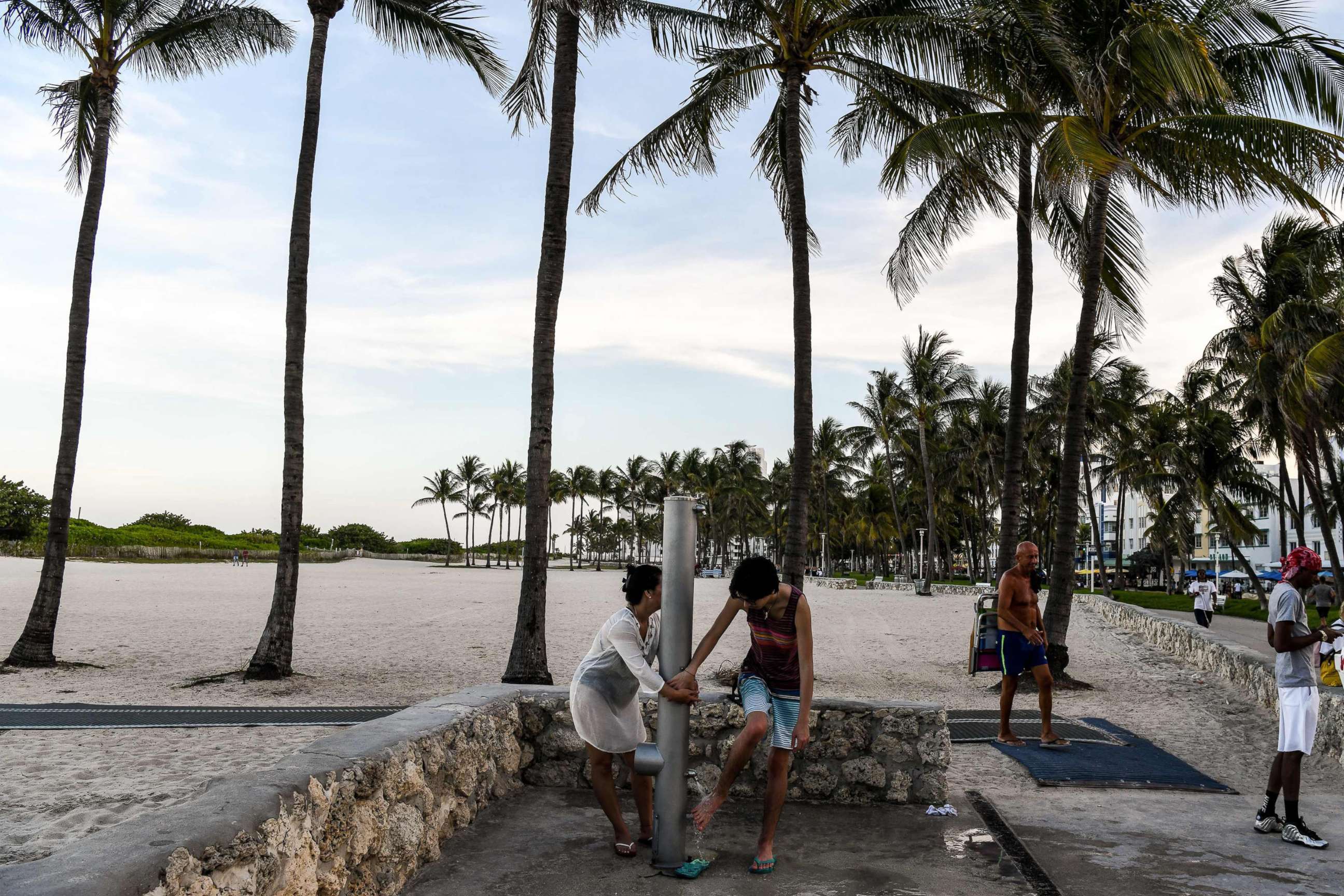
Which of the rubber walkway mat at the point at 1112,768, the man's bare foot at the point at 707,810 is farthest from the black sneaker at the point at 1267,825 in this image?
the man's bare foot at the point at 707,810

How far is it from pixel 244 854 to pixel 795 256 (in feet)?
37.2

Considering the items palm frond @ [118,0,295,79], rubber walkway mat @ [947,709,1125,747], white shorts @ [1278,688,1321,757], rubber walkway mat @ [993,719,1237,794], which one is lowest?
rubber walkway mat @ [947,709,1125,747]

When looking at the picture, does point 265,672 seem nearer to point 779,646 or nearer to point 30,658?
point 30,658

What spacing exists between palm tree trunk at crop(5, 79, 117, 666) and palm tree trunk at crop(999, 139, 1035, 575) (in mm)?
12762

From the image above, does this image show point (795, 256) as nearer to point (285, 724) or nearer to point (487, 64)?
point (487, 64)

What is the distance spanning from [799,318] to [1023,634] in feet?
21.4

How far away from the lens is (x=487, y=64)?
44.8 feet

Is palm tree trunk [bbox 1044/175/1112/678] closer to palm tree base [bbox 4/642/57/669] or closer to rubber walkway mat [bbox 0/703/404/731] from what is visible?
rubber walkway mat [bbox 0/703/404/731]

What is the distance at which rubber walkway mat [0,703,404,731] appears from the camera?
8.76 meters

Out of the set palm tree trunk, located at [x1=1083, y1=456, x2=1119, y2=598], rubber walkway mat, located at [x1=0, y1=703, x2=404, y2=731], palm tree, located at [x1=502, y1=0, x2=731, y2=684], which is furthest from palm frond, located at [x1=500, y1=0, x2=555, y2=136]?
palm tree trunk, located at [x1=1083, y1=456, x2=1119, y2=598]

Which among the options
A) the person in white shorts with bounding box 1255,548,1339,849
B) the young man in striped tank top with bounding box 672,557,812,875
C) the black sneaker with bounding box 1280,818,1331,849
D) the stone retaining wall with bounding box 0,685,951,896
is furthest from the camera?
the person in white shorts with bounding box 1255,548,1339,849

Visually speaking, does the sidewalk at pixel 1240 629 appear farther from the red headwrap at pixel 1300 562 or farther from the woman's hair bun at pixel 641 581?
the woman's hair bun at pixel 641 581

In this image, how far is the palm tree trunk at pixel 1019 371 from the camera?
13820 mm

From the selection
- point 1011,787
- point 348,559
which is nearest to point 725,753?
point 1011,787
